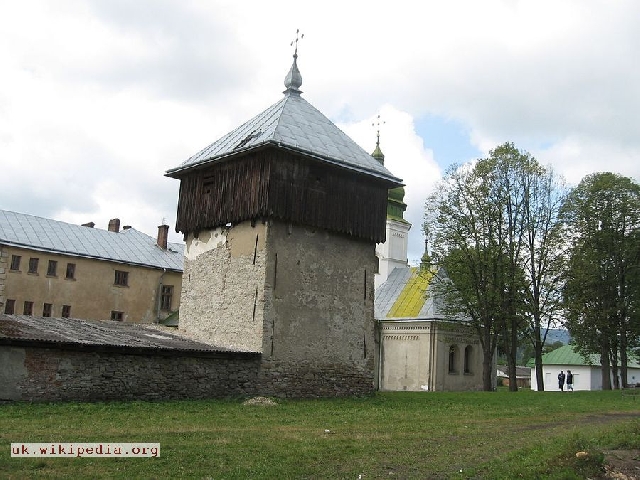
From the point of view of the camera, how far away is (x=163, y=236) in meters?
44.1

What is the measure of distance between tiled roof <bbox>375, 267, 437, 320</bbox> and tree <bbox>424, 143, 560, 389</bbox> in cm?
455

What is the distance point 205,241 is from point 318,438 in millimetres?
13585

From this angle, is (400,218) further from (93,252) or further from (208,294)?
(208,294)

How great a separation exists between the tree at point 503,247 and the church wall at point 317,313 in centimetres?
844

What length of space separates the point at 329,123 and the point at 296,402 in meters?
11.5

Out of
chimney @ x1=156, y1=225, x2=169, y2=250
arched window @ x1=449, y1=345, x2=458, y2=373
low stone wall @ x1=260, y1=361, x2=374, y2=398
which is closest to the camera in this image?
low stone wall @ x1=260, y1=361, x2=374, y2=398

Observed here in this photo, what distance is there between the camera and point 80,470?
9180 mm

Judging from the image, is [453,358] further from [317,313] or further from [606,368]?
[317,313]

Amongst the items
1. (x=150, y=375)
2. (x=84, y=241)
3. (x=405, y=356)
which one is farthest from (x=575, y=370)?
(x=150, y=375)

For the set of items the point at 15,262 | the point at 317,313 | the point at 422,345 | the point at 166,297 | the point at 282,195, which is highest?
the point at 282,195

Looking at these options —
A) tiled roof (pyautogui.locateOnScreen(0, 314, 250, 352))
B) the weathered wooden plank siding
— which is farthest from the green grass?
the weathered wooden plank siding

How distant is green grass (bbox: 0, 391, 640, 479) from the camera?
943 cm

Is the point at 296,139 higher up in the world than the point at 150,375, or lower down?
higher up

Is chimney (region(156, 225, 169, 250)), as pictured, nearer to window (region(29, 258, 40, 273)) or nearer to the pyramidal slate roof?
window (region(29, 258, 40, 273))
